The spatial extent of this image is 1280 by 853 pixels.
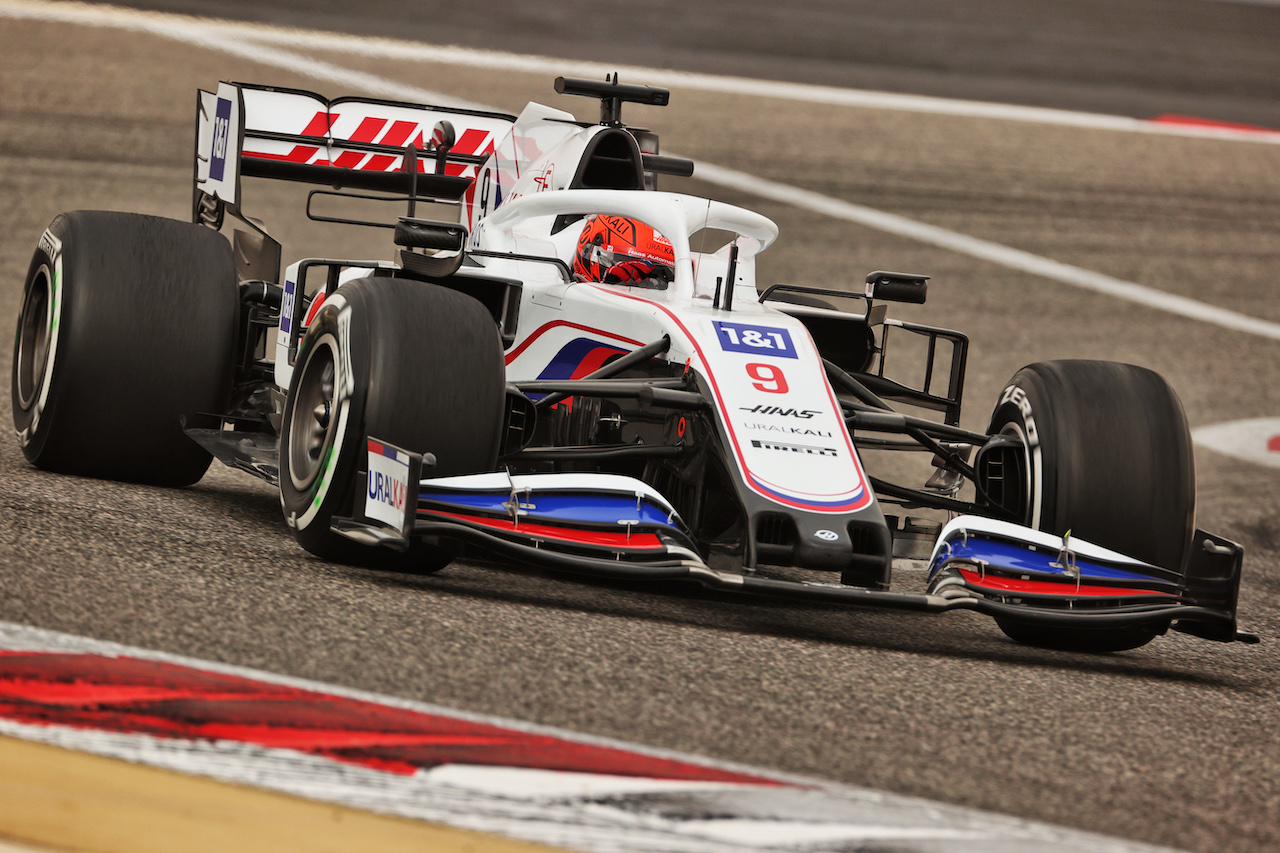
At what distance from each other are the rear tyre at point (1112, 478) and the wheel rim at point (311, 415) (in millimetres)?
2414

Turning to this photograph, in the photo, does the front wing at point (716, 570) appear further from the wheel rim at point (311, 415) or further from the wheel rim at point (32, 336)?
the wheel rim at point (32, 336)

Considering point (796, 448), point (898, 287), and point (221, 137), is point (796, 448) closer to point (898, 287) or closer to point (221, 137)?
point (898, 287)

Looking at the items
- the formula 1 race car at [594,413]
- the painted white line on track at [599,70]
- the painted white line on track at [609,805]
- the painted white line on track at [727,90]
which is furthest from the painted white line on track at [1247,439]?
the painted white line on track at [609,805]

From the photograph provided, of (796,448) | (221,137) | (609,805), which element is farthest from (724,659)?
(221,137)

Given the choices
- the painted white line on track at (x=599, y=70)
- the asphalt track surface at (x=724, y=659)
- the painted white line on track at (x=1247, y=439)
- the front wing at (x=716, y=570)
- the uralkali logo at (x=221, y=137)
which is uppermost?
the painted white line on track at (x=599, y=70)

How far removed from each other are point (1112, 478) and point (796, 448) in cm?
121

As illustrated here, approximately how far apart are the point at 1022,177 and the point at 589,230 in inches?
526

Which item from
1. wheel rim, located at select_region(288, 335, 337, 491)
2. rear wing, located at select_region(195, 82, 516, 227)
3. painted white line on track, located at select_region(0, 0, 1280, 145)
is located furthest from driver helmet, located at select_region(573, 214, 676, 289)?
painted white line on track, located at select_region(0, 0, 1280, 145)

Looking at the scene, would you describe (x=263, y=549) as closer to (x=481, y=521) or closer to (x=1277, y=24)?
(x=481, y=521)

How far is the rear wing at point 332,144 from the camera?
7.88 m

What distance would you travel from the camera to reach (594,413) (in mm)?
5977

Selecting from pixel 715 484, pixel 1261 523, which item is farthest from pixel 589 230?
pixel 1261 523

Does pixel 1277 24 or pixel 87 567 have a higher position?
pixel 1277 24

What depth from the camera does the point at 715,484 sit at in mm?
5430
